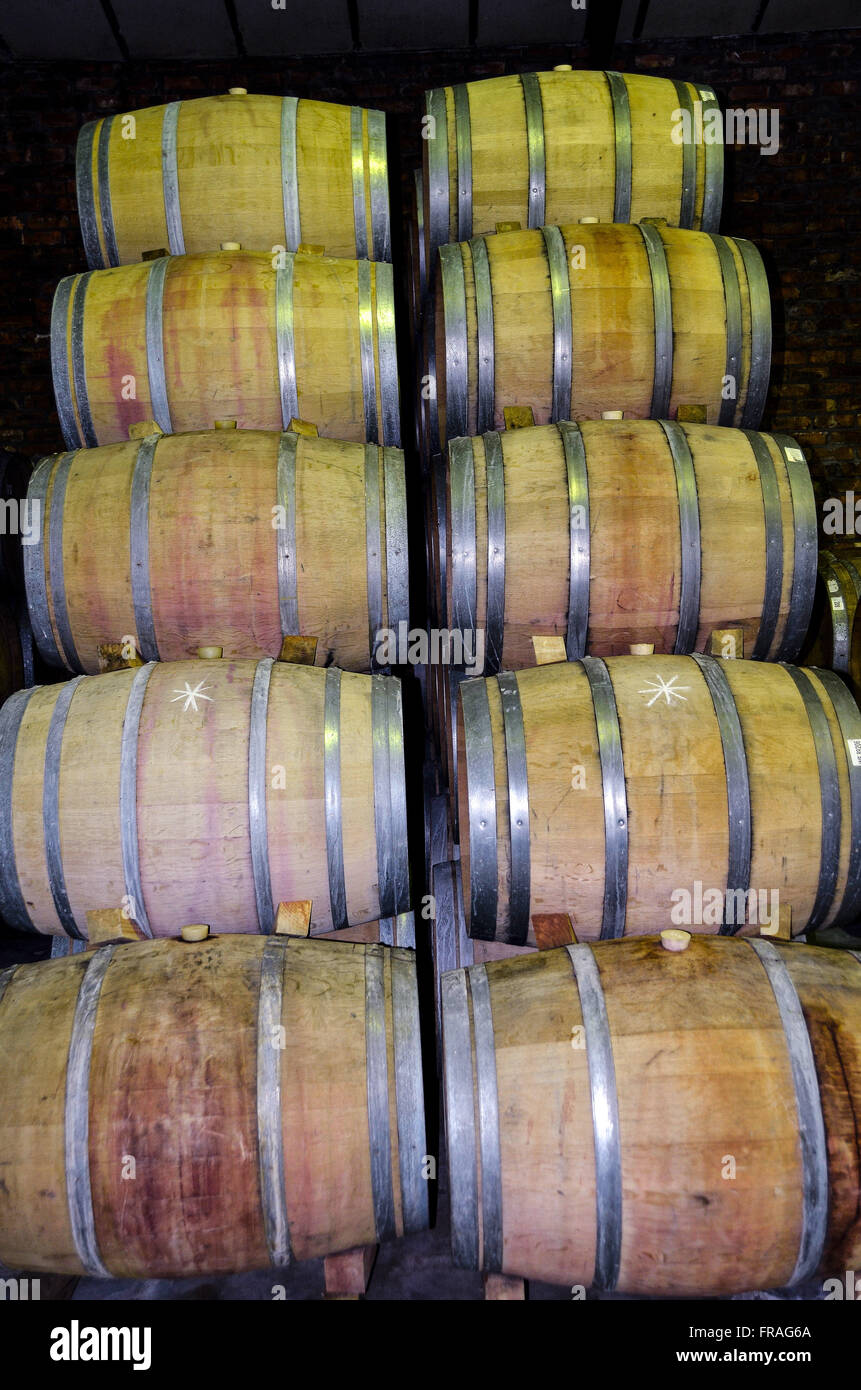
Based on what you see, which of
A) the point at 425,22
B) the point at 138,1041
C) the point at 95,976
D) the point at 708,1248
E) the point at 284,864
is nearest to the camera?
the point at 708,1248

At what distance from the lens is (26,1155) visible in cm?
212

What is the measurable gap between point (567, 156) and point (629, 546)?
1837mm

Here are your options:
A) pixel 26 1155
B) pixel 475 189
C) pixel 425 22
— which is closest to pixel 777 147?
pixel 425 22

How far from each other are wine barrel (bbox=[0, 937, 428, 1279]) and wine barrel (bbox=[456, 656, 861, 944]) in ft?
1.83

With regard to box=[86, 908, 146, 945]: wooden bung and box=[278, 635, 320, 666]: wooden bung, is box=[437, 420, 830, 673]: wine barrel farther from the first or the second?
box=[86, 908, 146, 945]: wooden bung

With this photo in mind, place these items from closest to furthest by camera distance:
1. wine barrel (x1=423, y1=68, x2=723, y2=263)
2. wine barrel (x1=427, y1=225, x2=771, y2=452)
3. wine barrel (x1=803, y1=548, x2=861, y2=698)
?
wine barrel (x1=427, y1=225, x2=771, y2=452), wine barrel (x1=423, y1=68, x2=723, y2=263), wine barrel (x1=803, y1=548, x2=861, y2=698)

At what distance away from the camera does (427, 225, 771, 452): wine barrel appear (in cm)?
334

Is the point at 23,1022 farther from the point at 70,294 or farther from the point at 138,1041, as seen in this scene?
the point at 70,294

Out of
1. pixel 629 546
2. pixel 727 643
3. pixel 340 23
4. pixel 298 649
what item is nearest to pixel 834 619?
pixel 727 643

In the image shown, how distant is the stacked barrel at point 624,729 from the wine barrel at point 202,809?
1.06 ft

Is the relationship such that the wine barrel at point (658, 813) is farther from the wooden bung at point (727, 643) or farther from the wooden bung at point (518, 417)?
the wooden bung at point (518, 417)

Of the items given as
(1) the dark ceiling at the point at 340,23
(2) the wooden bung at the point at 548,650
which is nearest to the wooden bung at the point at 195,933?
(2) the wooden bung at the point at 548,650

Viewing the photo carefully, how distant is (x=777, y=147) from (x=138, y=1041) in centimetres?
651

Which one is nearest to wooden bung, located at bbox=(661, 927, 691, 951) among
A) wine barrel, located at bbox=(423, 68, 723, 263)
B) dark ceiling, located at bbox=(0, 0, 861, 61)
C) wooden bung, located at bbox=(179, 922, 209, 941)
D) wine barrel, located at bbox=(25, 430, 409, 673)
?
wooden bung, located at bbox=(179, 922, 209, 941)
